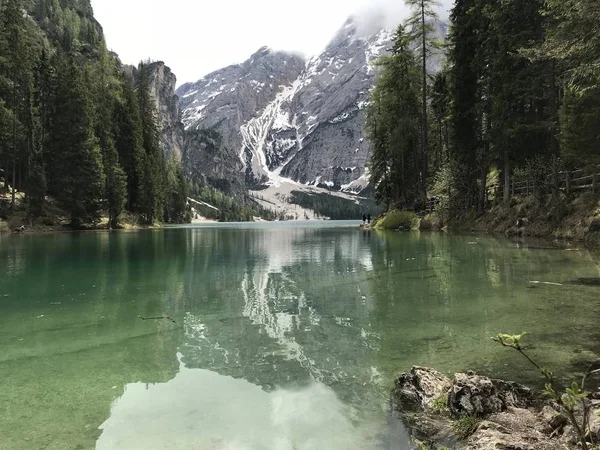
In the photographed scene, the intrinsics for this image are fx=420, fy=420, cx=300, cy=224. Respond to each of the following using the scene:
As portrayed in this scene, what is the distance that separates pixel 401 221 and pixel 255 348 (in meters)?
35.5

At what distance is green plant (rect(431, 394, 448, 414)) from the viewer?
164 inches

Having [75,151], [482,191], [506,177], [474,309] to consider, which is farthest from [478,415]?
[75,151]

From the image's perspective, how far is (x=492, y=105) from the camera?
27500mm

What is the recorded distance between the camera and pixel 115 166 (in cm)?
5512

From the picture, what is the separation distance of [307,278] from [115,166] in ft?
162

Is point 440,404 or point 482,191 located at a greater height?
point 482,191

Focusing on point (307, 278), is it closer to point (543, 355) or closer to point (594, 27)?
point (543, 355)

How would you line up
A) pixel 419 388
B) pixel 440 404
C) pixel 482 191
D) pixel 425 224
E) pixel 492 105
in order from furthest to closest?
1. pixel 425 224
2. pixel 482 191
3. pixel 492 105
4. pixel 419 388
5. pixel 440 404

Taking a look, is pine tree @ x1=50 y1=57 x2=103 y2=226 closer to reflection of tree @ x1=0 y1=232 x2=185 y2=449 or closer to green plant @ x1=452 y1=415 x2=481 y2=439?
reflection of tree @ x1=0 y1=232 x2=185 y2=449

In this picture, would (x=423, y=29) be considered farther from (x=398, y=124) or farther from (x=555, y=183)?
(x=555, y=183)

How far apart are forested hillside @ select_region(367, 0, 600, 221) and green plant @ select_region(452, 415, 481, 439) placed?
7.50 meters

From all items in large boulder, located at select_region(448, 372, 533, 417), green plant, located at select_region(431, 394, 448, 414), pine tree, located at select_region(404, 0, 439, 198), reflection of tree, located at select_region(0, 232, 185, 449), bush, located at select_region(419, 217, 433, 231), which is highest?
pine tree, located at select_region(404, 0, 439, 198)

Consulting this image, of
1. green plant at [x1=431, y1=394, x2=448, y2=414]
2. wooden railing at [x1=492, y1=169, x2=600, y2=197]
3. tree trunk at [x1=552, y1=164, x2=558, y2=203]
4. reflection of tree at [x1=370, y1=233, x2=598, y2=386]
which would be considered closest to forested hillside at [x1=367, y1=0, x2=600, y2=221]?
tree trunk at [x1=552, y1=164, x2=558, y2=203]

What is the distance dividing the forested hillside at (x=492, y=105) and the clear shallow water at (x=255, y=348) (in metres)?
5.42
